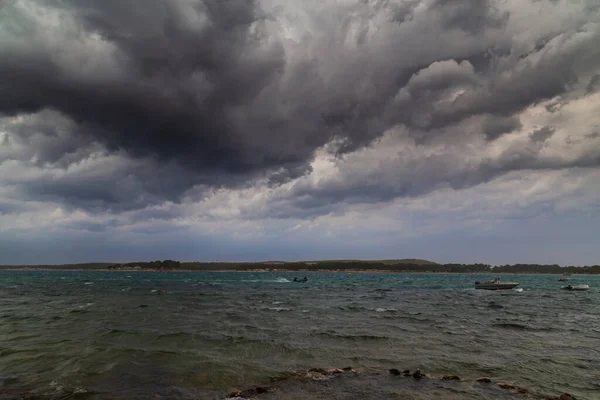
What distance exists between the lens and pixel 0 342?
889 inches

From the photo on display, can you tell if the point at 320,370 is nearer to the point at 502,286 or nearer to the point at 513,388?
the point at 513,388

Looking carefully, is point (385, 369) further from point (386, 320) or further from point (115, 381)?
point (386, 320)

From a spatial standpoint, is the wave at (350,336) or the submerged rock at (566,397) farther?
the wave at (350,336)

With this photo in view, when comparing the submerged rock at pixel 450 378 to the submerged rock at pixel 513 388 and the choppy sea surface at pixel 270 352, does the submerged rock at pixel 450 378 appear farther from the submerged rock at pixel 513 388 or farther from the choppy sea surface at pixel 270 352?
the submerged rock at pixel 513 388

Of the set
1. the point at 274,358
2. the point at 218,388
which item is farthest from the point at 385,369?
the point at 218,388

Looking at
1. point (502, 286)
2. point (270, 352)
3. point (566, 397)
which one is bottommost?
point (502, 286)

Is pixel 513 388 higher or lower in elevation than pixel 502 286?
higher

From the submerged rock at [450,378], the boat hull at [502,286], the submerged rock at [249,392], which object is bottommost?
the boat hull at [502,286]

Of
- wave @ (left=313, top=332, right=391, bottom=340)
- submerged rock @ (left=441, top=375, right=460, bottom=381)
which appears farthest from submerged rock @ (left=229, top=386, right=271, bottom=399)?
wave @ (left=313, top=332, right=391, bottom=340)

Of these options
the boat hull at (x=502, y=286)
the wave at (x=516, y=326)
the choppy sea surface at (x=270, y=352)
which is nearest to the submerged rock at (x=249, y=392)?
the choppy sea surface at (x=270, y=352)

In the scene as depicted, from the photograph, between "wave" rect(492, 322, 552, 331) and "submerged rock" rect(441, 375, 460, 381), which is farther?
"wave" rect(492, 322, 552, 331)

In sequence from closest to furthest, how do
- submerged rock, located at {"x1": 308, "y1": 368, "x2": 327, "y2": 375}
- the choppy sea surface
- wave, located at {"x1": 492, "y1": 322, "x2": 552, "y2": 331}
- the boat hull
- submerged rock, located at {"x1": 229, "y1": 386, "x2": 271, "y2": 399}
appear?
submerged rock, located at {"x1": 229, "y1": 386, "x2": 271, "y2": 399} < the choppy sea surface < submerged rock, located at {"x1": 308, "y1": 368, "x2": 327, "y2": 375} < wave, located at {"x1": 492, "y1": 322, "x2": 552, "y2": 331} < the boat hull

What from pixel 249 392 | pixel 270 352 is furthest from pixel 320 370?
pixel 270 352

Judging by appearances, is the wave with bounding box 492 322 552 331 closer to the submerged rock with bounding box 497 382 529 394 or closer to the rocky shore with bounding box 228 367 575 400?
the rocky shore with bounding box 228 367 575 400
